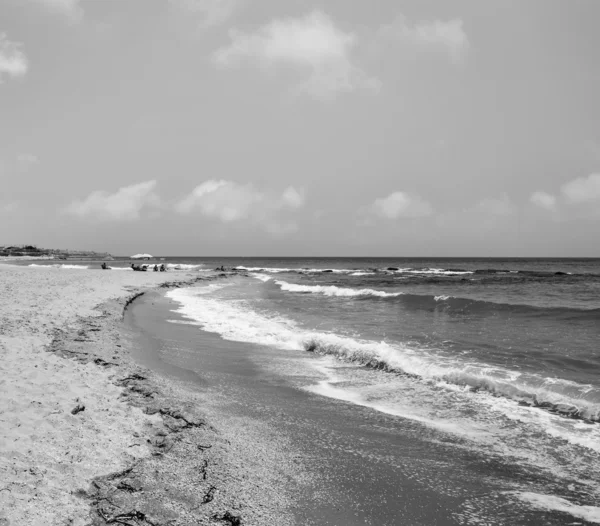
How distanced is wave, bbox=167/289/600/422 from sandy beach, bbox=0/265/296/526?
16.8ft

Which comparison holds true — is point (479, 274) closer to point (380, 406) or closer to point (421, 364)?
point (421, 364)

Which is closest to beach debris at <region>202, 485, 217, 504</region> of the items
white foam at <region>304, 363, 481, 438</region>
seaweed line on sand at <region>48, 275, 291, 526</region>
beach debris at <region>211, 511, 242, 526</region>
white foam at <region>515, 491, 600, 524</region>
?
seaweed line on sand at <region>48, 275, 291, 526</region>

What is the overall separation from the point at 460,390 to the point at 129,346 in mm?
8701

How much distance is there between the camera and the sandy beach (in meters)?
3.49

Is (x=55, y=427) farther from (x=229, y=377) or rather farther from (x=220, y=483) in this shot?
(x=229, y=377)

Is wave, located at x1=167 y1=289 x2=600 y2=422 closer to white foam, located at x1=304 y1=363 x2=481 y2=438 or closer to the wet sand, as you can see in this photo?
white foam, located at x1=304 y1=363 x2=481 y2=438

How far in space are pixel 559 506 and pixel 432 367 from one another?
5.20 metres

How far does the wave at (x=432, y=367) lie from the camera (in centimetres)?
727

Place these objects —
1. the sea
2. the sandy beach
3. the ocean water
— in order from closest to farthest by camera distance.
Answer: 1. the sandy beach
2. the sea
3. the ocean water

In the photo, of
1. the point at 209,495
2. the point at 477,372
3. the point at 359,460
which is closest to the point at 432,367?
the point at 477,372

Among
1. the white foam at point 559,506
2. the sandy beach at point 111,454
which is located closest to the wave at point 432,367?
the white foam at point 559,506

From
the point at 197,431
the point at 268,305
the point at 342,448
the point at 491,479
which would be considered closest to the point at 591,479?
the point at 491,479

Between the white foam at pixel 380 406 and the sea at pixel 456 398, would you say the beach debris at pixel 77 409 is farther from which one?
the white foam at pixel 380 406

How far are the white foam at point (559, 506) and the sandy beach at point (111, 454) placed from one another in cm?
279
